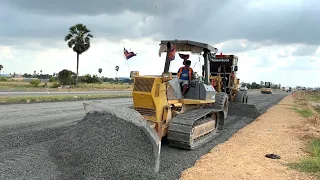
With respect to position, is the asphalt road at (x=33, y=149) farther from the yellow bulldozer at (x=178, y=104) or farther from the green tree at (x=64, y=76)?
the green tree at (x=64, y=76)

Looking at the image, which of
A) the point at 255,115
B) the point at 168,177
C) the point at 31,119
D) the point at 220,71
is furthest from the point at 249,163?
the point at 220,71

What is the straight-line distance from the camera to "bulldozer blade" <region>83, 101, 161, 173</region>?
6.63 meters

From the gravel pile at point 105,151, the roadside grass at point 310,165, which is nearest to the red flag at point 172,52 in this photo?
the gravel pile at point 105,151

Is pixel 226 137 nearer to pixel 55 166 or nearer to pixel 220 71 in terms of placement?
pixel 55 166

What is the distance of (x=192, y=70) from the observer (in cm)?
1042

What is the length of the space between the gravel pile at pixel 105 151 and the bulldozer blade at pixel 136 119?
8 cm

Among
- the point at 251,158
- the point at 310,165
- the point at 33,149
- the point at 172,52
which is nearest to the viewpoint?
the point at 310,165

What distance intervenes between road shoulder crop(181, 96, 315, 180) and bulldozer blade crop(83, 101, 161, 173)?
69 cm

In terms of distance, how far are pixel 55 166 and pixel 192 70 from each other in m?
5.65

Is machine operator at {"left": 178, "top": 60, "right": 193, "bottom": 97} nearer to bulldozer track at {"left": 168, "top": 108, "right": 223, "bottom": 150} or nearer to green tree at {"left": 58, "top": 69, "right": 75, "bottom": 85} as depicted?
bulldozer track at {"left": 168, "top": 108, "right": 223, "bottom": 150}

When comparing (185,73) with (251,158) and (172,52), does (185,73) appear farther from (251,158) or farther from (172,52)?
(251,158)

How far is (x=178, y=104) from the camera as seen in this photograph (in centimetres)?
914

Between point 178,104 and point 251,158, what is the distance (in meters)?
2.43

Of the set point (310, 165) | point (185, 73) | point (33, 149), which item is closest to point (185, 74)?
point (185, 73)
